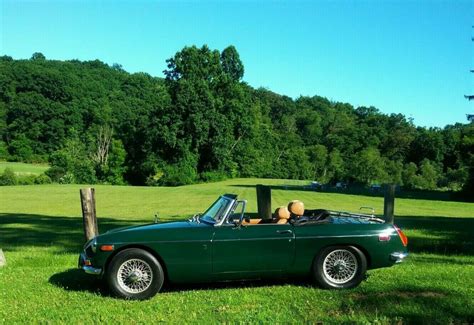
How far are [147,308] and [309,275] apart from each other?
2.29 meters

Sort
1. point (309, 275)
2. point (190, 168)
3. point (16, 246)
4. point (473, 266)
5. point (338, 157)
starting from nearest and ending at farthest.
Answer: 1. point (309, 275)
2. point (473, 266)
3. point (16, 246)
4. point (190, 168)
5. point (338, 157)

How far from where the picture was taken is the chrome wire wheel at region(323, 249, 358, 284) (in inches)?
269

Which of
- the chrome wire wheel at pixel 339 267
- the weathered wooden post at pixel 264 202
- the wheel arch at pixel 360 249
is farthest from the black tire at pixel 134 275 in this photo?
the weathered wooden post at pixel 264 202

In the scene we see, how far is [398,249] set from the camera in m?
6.94

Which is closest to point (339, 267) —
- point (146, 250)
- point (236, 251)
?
point (236, 251)

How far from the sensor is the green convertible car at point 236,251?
21.3 ft

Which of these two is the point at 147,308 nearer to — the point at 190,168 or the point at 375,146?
the point at 190,168

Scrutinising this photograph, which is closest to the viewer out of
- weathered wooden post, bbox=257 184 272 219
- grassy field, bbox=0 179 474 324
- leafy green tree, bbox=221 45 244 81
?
grassy field, bbox=0 179 474 324

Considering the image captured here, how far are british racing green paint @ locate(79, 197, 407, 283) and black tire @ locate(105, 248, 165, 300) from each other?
0.35 feet

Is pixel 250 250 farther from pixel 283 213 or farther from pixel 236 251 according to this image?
pixel 283 213

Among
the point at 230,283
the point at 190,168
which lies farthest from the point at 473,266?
the point at 190,168

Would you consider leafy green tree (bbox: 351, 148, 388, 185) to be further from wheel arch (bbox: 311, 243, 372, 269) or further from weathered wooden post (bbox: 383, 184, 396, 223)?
wheel arch (bbox: 311, 243, 372, 269)

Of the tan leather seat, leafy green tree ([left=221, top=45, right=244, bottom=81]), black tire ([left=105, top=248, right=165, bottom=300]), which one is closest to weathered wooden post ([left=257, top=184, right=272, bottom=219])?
the tan leather seat

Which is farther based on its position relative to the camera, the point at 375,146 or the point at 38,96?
the point at 375,146
